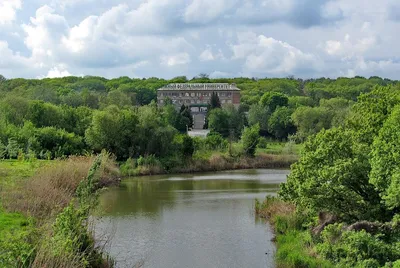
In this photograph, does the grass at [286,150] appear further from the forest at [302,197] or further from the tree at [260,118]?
the tree at [260,118]

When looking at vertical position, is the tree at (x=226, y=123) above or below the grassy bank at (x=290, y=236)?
above

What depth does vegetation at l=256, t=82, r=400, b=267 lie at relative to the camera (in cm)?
1603

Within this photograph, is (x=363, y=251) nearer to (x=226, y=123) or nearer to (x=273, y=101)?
(x=226, y=123)

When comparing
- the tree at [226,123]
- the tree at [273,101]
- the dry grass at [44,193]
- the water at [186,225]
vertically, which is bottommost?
the water at [186,225]

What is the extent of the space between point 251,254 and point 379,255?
6.57 meters

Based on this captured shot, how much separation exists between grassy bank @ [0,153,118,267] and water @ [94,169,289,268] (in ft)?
4.32

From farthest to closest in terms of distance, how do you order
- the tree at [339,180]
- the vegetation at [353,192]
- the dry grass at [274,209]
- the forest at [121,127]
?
the forest at [121,127]
the dry grass at [274,209]
the tree at [339,180]
the vegetation at [353,192]

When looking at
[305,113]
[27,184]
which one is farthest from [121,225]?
[305,113]

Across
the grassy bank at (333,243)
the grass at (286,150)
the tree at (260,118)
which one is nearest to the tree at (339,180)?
the grassy bank at (333,243)

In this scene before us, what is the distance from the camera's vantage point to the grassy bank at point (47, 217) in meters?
12.1

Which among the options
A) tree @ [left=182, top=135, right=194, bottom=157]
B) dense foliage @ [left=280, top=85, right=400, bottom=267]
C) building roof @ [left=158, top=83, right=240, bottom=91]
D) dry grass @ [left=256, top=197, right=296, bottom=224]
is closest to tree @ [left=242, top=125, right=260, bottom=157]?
tree @ [left=182, top=135, right=194, bottom=157]

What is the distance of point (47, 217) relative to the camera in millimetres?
17000

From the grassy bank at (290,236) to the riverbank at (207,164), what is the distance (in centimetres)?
2551

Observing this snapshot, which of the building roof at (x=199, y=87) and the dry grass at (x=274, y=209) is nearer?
the dry grass at (x=274, y=209)
